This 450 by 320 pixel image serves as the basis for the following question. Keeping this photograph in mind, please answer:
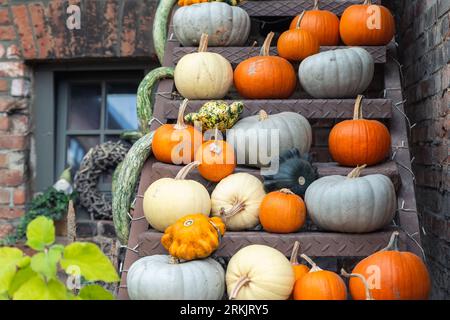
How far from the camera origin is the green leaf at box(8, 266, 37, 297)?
1534mm

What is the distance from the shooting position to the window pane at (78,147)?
4012 millimetres

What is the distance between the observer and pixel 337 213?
7.22ft

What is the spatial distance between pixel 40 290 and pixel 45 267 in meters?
0.07

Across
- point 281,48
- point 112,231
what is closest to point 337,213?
point 281,48

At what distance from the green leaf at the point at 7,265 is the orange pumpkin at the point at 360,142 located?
56.5 inches

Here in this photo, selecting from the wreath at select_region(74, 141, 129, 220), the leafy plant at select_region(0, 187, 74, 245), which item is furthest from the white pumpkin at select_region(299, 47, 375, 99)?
the leafy plant at select_region(0, 187, 74, 245)

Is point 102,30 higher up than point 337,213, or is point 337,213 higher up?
point 102,30

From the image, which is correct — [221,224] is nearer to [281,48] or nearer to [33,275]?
[33,275]

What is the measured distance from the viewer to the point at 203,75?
280 centimetres

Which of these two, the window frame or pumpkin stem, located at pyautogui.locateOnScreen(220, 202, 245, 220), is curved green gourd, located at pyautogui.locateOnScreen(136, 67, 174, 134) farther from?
pumpkin stem, located at pyautogui.locateOnScreen(220, 202, 245, 220)

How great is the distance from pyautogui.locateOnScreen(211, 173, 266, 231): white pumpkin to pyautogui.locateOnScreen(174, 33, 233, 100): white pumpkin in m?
0.60

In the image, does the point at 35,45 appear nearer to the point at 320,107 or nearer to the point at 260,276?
the point at 320,107

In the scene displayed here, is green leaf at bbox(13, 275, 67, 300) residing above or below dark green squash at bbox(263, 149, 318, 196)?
below
